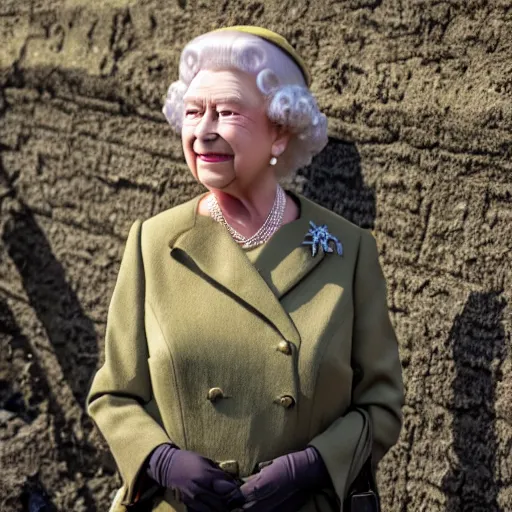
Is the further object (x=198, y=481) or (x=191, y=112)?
(x=191, y=112)

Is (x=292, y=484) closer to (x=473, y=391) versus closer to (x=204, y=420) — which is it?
(x=204, y=420)

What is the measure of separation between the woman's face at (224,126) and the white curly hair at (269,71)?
0.09 ft

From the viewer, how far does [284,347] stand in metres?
2.78

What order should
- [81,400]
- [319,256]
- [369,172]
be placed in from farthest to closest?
[81,400], [369,172], [319,256]

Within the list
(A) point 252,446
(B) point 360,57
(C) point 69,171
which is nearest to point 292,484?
(A) point 252,446

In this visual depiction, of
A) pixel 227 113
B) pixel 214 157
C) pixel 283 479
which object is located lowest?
pixel 283 479

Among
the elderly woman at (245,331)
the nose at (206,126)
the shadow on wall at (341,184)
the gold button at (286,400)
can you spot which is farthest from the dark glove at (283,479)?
the shadow on wall at (341,184)

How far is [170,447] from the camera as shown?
2.77 meters

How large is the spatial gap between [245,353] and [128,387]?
0.31 m

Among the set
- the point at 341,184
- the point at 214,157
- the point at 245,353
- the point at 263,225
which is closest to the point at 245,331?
the point at 245,353

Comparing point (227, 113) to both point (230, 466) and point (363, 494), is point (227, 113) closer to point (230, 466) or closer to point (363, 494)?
point (230, 466)

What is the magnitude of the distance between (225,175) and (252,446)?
0.64 metres

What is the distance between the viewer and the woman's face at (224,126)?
2.82 m

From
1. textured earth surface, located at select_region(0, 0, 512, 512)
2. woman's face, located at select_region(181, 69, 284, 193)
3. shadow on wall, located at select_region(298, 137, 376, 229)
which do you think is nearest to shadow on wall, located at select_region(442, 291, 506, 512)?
textured earth surface, located at select_region(0, 0, 512, 512)
